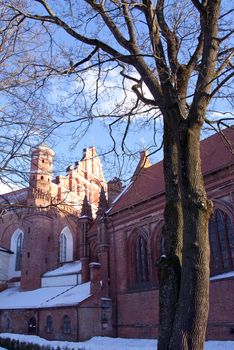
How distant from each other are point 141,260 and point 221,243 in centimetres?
620

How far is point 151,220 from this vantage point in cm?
2158

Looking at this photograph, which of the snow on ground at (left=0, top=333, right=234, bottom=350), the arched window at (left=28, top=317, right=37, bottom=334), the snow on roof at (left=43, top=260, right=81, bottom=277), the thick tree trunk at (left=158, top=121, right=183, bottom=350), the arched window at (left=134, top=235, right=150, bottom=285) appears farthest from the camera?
the snow on roof at (left=43, top=260, right=81, bottom=277)

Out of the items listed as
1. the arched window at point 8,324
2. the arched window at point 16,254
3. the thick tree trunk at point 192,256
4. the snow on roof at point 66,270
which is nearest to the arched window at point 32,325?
the arched window at point 8,324

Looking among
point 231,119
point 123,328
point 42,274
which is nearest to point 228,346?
point 123,328

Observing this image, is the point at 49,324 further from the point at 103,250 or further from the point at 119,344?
the point at 119,344

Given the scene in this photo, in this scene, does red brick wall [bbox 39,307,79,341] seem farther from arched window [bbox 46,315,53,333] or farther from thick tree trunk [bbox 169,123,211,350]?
thick tree trunk [bbox 169,123,211,350]

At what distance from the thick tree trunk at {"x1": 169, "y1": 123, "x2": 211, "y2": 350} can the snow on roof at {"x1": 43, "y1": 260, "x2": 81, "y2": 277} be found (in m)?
24.3

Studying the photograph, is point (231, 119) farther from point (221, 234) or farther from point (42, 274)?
point (42, 274)

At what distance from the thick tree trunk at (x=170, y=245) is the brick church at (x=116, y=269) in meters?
7.53

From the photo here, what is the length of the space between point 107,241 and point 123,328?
5.42 m

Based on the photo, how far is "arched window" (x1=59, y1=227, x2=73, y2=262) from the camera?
33.8 m

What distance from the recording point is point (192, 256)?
470cm

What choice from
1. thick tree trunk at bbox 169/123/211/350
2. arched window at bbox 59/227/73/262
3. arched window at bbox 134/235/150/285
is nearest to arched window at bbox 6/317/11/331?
arched window at bbox 59/227/73/262

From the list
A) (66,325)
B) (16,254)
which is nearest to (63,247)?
(16,254)
